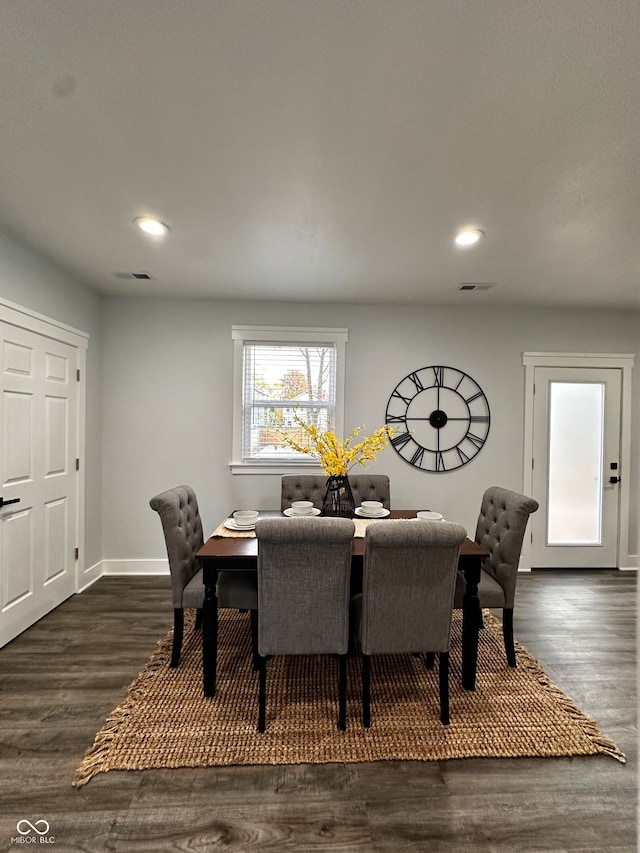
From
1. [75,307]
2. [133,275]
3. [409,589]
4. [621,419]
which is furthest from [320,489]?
[621,419]

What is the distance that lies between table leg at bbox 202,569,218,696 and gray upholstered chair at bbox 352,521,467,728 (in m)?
0.73

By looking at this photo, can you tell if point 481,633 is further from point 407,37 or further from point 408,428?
point 407,37

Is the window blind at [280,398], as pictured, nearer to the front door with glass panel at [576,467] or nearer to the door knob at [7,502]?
the door knob at [7,502]

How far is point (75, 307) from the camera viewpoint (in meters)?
3.20

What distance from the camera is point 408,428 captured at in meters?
3.80

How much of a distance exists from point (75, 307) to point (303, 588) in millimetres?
2846

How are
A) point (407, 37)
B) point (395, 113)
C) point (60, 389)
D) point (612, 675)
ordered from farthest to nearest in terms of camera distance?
point (60, 389), point (612, 675), point (395, 113), point (407, 37)

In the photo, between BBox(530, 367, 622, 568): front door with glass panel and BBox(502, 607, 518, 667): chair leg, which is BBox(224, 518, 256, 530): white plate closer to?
BBox(502, 607, 518, 667): chair leg

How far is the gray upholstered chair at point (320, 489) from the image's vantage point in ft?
10.3

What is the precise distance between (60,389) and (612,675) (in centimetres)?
401

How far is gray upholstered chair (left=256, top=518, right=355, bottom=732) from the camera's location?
1.73m

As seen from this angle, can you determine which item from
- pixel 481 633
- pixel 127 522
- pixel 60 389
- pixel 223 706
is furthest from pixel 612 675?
pixel 60 389

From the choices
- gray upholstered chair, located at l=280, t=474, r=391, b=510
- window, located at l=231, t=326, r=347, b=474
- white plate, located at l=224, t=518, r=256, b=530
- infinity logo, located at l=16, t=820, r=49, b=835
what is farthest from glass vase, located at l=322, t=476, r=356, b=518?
infinity logo, located at l=16, t=820, r=49, b=835

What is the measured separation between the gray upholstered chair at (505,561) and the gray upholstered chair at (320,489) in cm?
90
